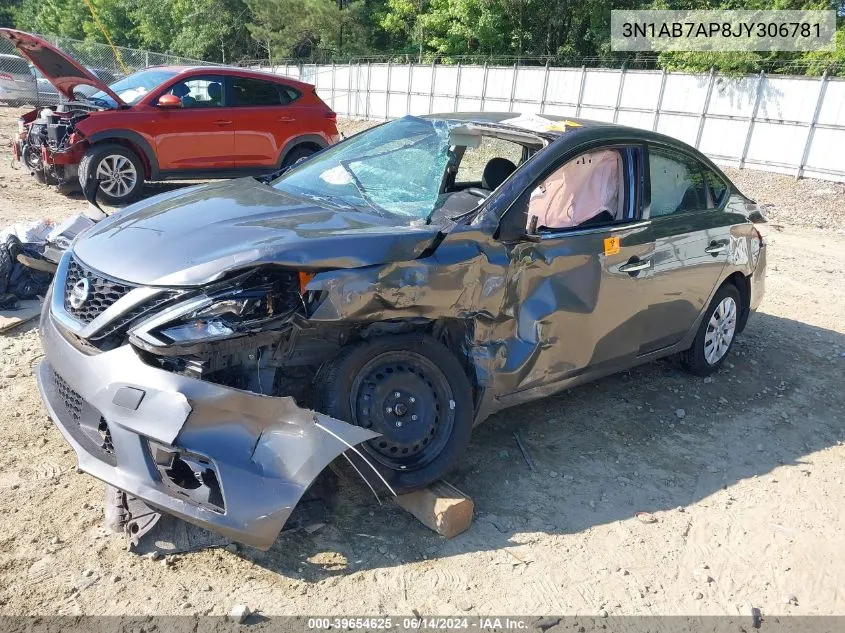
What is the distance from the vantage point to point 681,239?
167 inches

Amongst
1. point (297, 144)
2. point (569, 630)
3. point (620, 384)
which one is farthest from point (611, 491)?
point (297, 144)

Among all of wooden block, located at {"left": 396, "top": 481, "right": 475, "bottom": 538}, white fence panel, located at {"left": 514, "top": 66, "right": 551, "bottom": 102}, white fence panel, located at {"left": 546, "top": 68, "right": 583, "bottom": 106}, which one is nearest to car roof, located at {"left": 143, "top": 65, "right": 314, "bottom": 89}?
wooden block, located at {"left": 396, "top": 481, "right": 475, "bottom": 538}

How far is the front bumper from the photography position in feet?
8.08

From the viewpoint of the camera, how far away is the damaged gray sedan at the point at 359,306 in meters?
2.52

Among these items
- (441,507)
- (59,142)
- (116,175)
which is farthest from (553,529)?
(59,142)

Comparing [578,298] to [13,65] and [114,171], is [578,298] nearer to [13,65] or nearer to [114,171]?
[114,171]

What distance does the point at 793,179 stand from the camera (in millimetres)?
16031

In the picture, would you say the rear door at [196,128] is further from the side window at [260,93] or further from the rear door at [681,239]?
the rear door at [681,239]

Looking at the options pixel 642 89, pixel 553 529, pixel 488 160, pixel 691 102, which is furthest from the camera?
pixel 642 89

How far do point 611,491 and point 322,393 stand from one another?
→ 5.52 ft

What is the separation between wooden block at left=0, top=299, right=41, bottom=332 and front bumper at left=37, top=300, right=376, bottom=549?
8.14ft

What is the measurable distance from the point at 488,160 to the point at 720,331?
2.15 meters

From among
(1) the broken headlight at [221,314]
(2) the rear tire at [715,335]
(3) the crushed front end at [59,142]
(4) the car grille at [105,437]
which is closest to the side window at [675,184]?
(2) the rear tire at [715,335]

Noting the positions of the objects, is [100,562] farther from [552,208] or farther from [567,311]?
[552,208]
